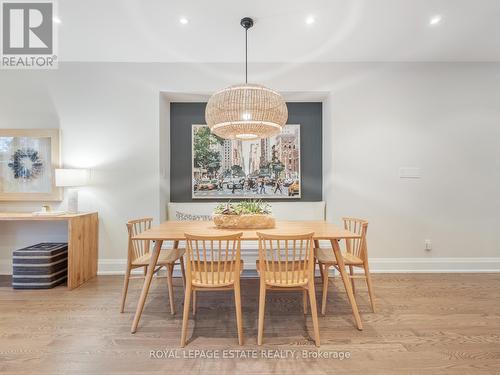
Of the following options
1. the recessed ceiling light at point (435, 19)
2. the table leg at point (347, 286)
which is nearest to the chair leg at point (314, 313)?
the table leg at point (347, 286)

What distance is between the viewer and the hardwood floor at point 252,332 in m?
1.69

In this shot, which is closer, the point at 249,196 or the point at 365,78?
the point at 365,78

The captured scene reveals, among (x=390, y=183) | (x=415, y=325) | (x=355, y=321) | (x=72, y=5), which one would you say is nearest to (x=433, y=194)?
(x=390, y=183)

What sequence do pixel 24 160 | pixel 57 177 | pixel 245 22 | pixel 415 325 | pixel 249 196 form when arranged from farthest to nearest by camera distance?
pixel 249 196, pixel 24 160, pixel 57 177, pixel 245 22, pixel 415 325

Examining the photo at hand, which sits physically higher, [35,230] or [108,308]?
[35,230]

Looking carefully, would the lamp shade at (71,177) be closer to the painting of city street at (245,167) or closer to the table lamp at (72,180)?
the table lamp at (72,180)

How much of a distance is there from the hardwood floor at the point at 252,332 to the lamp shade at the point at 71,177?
123cm

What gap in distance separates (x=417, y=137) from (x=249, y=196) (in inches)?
97.3

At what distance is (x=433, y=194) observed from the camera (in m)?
3.53

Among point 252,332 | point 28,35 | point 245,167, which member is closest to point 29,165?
point 28,35

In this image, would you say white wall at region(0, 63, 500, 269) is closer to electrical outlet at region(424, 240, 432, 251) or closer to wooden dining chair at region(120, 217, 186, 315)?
electrical outlet at region(424, 240, 432, 251)

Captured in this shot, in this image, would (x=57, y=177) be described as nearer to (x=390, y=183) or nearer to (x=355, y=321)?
(x=355, y=321)

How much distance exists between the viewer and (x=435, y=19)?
2.67 metres

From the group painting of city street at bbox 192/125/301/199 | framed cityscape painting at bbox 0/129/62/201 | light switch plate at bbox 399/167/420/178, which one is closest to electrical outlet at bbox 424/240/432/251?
light switch plate at bbox 399/167/420/178
